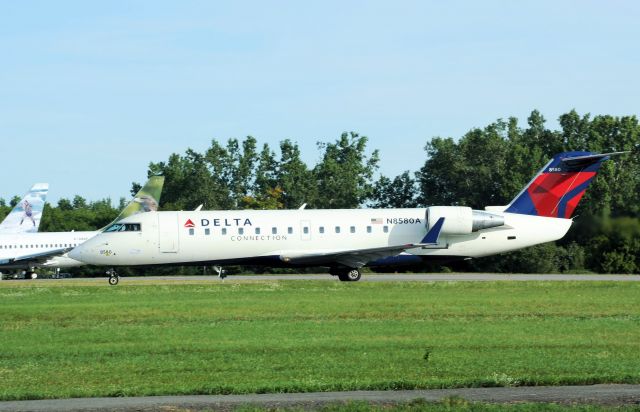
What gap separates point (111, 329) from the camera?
24.5 metres

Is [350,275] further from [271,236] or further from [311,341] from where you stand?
[311,341]

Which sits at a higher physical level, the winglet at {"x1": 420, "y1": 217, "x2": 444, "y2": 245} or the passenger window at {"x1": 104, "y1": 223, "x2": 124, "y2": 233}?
the passenger window at {"x1": 104, "y1": 223, "x2": 124, "y2": 233}

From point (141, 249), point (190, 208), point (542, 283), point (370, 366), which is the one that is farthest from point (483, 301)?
point (190, 208)

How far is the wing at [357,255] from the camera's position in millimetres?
44375

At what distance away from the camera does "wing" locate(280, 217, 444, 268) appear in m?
44.4

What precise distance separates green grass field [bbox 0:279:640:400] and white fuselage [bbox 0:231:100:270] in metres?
28.0

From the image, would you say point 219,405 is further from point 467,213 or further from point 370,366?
point 467,213

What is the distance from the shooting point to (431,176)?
304 feet

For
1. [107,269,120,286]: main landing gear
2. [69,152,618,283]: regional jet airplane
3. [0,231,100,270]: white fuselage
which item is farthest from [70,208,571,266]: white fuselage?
[0,231,100,270]: white fuselage

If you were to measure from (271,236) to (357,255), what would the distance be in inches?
153

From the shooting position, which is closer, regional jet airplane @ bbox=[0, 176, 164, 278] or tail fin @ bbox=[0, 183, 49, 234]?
regional jet airplane @ bbox=[0, 176, 164, 278]

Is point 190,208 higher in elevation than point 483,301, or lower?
higher

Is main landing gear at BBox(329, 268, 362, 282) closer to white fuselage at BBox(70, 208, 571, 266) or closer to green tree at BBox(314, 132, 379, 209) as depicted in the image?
white fuselage at BBox(70, 208, 571, 266)

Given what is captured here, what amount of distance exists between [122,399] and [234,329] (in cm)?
1001
